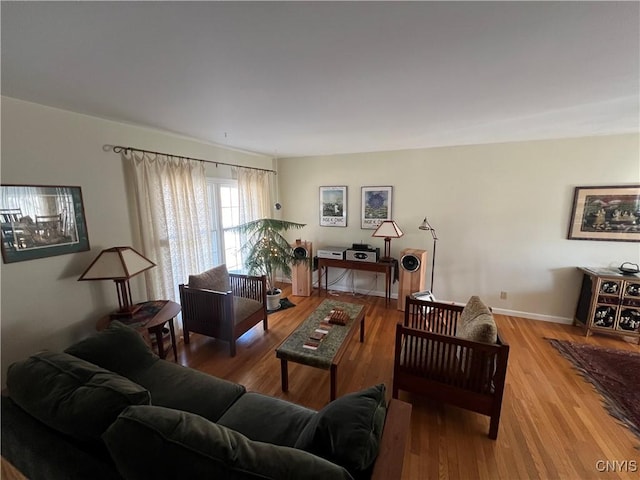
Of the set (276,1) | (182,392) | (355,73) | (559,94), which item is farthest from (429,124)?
(182,392)

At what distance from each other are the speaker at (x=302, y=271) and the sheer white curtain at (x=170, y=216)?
141 centimetres

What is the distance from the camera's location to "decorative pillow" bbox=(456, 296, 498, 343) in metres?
1.71

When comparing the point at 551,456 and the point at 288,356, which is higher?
the point at 288,356

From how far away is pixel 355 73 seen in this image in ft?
4.73

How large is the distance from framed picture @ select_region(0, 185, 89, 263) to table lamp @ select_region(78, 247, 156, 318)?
0.85 ft

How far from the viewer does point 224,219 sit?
145 inches

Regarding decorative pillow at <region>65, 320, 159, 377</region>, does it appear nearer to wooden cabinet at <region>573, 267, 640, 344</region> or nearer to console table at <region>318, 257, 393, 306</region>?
console table at <region>318, 257, 393, 306</region>

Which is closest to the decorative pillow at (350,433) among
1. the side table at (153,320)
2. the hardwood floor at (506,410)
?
the hardwood floor at (506,410)

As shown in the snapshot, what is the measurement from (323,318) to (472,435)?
4.55 ft

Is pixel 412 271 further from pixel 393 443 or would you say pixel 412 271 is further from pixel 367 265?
pixel 393 443

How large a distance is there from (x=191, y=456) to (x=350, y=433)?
55 centimetres

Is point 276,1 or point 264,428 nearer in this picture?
point 276,1

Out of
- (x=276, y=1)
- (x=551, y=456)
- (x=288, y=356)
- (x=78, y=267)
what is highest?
(x=276, y=1)

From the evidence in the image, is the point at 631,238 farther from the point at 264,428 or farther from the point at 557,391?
the point at 264,428
